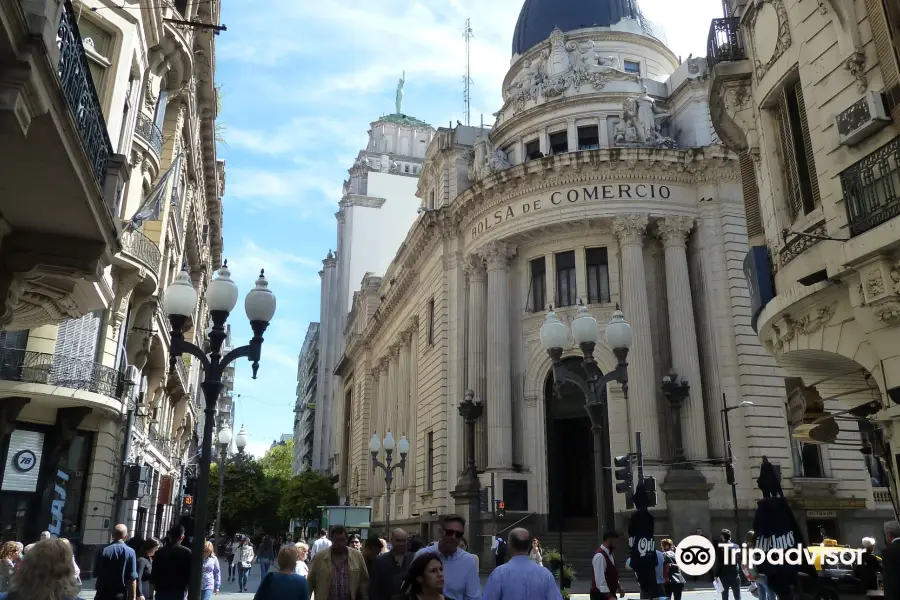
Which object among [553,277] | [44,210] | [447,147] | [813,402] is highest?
[447,147]

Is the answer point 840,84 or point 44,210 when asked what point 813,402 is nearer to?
point 840,84

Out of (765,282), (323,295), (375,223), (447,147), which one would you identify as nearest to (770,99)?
(765,282)

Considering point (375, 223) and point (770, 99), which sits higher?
point (375, 223)

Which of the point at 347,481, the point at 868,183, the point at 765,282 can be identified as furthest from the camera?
the point at 347,481

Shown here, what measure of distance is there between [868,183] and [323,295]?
299 feet

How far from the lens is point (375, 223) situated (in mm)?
79625

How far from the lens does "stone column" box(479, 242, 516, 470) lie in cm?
2952

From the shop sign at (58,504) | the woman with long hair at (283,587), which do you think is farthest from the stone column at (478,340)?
the woman with long hair at (283,587)

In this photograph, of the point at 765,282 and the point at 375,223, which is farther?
the point at 375,223

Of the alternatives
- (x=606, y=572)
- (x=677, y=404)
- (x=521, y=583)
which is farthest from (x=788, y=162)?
(x=677, y=404)

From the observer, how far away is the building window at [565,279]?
3091 centimetres

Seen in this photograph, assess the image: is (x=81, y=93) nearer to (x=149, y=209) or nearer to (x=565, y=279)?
(x=149, y=209)

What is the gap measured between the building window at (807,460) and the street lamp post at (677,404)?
4.12 metres

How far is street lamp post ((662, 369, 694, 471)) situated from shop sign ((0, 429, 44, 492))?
19.9m
